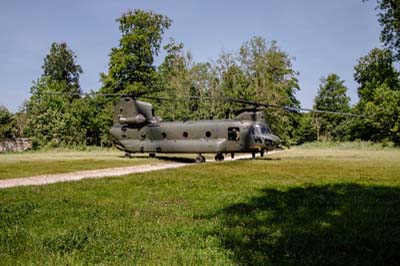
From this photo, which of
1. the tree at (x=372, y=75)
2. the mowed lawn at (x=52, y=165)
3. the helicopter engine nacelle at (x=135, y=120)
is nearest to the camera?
the mowed lawn at (x=52, y=165)

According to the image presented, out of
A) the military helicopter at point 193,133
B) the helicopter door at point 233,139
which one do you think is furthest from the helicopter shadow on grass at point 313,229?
the helicopter door at point 233,139

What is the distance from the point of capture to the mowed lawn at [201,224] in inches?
159

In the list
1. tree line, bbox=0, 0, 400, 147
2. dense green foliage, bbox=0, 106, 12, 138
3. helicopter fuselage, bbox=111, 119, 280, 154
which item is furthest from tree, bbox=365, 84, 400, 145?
dense green foliage, bbox=0, 106, 12, 138

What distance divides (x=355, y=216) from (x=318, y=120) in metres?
73.0

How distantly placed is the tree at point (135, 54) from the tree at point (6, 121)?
57.7 feet

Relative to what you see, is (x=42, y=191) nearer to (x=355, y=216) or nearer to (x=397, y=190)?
(x=355, y=216)

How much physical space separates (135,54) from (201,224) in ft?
174

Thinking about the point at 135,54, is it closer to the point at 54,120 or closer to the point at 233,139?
the point at 54,120

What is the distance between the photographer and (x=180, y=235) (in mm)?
4965

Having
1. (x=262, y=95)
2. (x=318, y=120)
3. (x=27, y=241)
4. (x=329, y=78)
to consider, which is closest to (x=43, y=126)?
(x=262, y=95)

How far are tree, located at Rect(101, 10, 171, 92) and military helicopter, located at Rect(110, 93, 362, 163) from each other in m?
30.0

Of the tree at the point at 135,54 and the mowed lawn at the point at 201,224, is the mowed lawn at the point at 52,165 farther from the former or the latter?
the tree at the point at 135,54

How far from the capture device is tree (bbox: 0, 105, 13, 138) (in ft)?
183

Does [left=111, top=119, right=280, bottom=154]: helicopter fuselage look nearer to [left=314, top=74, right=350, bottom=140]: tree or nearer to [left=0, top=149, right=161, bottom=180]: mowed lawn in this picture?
[left=0, top=149, right=161, bottom=180]: mowed lawn
